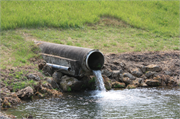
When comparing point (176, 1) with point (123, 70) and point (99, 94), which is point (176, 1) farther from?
point (99, 94)

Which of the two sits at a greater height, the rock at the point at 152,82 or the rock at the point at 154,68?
the rock at the point at 154,68

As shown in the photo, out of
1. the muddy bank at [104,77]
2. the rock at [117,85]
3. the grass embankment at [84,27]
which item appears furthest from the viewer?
the grass embankment at [84,27]

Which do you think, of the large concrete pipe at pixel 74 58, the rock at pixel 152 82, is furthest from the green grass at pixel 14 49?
the rock at pixel 152 82

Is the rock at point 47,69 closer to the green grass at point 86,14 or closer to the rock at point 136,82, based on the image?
the rock at point 136,82

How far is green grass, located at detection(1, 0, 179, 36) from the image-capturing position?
18.5 m

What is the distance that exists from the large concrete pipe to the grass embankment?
1.47m

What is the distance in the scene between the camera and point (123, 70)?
1388 centimetres

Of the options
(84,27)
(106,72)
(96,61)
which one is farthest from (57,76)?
(84,27)

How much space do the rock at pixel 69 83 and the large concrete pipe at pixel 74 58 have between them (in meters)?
0.34

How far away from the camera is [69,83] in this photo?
11445 mm

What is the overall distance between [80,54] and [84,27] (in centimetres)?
930

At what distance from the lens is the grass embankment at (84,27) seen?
50.4 ft

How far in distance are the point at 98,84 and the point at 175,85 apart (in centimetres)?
475

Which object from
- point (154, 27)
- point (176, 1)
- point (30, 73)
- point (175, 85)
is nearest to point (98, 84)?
point (30, 73)
